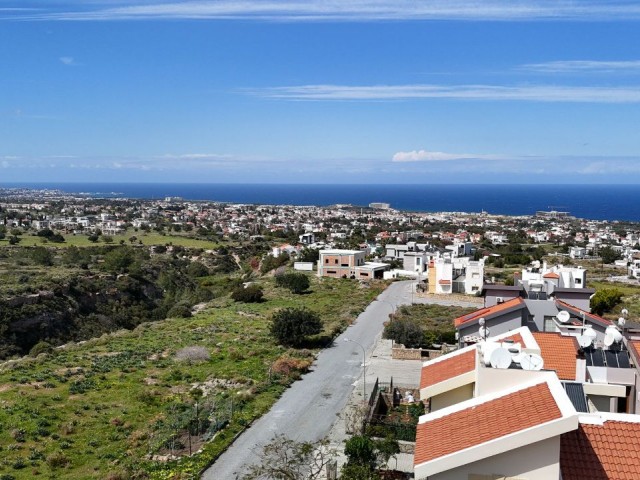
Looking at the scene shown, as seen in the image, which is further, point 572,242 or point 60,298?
point 572,242

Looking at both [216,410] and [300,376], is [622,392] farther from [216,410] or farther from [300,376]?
[300,376]

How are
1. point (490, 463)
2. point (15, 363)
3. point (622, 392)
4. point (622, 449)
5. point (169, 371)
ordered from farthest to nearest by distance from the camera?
1. point (15, 363)
2. point (169, 371)
3. point (622, 392)
4. point (622, 449)
5. point (490, 463)

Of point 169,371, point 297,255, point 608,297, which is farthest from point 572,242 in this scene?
point 169,371

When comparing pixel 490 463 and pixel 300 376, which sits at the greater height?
pixel 490 463

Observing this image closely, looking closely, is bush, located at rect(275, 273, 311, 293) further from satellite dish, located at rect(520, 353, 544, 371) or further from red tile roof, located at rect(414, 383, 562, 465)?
red tile roof, located at rect(414, 383, 562, 465)

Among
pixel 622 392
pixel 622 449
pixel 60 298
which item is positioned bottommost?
pixel 60 298

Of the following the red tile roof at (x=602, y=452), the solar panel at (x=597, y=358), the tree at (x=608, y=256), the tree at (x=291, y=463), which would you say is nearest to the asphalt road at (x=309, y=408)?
the tree at (x=291, y=463)

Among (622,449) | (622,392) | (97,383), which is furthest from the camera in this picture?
(97,383)

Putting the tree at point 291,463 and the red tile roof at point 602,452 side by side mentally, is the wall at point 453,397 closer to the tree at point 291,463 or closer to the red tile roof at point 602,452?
the red tile roof at point 602,452

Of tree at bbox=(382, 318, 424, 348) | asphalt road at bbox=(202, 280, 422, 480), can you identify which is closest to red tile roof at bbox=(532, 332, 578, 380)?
asphalt road at bbox=(202, 280, 422, 480)
